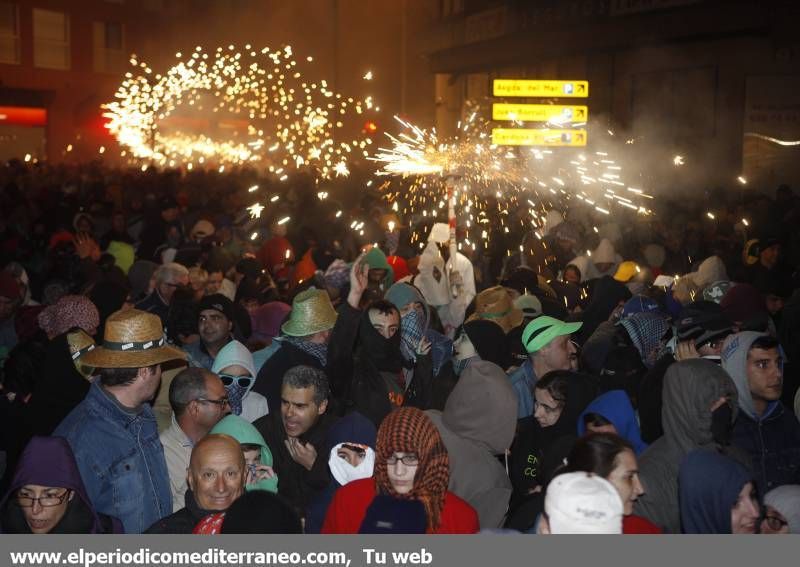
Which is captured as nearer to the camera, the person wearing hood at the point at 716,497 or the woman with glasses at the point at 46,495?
the person wearing hood at the point at 716,497

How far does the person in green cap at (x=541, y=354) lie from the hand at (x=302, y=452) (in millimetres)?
1777

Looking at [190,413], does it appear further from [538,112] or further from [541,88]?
[541,88]

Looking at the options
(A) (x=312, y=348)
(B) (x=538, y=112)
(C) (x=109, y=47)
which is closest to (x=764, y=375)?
(A) (x=312, y=348)

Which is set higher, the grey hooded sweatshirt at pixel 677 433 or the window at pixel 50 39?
Answer: the window at pixel 50 39

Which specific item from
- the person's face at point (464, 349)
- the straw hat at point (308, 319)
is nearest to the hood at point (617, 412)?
the person's face at point (464, 349)

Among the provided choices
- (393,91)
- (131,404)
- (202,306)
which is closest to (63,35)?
(393,91)

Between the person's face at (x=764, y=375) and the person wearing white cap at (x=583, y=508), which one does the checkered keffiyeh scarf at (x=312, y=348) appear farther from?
the person wearing white cap at (x=583, y=508)

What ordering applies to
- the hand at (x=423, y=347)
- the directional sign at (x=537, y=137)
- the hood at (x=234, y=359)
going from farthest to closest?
the directional sign at (x=537, y=137), the hand at (x=423, y=347), the hood at (x=234, y=359)

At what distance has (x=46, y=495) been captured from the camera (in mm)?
4492

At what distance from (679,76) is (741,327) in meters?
14.7

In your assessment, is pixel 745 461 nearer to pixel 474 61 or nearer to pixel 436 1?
pixel 474 61

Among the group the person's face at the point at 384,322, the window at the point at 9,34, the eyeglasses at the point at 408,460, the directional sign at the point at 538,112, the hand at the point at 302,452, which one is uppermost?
the window at the point at 9,34

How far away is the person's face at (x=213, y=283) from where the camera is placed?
33.8 ft

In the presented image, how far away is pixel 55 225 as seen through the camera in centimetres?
1577
